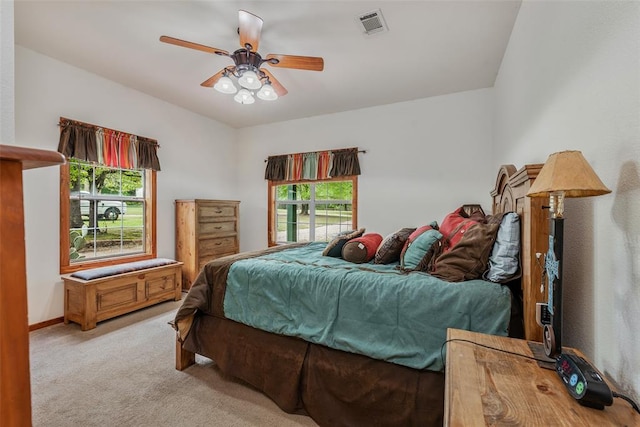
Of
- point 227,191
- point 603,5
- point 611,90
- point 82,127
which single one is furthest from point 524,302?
point 227,191

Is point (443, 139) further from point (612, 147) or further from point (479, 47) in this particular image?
point (612, 147)

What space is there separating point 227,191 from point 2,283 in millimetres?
5024

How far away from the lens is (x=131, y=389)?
195 cm

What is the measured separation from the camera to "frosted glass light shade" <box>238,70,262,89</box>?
236cm

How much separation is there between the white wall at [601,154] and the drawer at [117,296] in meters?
3.86

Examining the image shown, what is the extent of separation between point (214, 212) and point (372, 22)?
3.38m

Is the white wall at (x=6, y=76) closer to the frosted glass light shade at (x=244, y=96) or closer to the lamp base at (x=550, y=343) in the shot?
the lamp base at (x=550, y=343)

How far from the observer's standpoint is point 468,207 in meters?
3.63

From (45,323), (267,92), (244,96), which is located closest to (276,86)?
(267,92)

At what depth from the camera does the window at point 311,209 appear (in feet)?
15.0

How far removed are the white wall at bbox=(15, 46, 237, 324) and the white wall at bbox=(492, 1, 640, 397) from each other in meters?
4.33

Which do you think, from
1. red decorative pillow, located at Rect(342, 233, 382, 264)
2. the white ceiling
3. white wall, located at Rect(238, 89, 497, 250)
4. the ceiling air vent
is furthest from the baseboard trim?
the ceiling air vent

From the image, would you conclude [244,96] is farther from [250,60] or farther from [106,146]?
[106,146]

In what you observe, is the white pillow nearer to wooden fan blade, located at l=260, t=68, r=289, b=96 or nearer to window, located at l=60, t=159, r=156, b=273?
wooden fan blade, located at l=260, t=68, r=289, b=96
